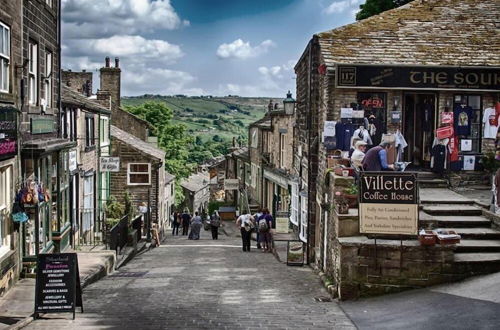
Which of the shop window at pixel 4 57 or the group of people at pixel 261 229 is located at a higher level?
the shop window at pixel 4 57

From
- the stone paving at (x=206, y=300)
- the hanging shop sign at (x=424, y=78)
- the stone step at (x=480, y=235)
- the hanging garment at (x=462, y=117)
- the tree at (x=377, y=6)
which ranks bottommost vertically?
the stone paving at (x=206, y=300)

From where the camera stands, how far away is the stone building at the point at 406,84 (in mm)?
18328

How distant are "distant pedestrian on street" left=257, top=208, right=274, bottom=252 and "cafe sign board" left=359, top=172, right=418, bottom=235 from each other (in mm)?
11834

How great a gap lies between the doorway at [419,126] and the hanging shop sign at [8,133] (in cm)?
1063

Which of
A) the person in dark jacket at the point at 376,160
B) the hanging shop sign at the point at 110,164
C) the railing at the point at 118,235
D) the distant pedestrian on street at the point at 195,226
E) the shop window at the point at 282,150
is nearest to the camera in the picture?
the person in dark jacket at the point at 376,160

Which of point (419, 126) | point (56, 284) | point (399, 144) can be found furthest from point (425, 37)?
point (56, 284)

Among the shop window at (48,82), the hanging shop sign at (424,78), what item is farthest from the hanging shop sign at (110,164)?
the hanging shop sign at (424,78)

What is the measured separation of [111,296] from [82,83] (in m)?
33.0

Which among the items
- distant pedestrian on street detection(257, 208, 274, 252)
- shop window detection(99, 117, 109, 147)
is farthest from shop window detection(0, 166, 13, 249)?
shop window detection(99, 117, 109, 147)

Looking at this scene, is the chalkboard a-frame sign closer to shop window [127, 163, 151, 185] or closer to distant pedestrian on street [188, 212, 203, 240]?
distant pedestrian on street [188, 212, 203, 240]

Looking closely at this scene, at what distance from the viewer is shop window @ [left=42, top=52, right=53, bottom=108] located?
18.1 metres

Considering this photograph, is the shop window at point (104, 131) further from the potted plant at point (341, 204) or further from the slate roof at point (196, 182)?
the slate roof at point (196, 182)

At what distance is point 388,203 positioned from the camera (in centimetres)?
1355

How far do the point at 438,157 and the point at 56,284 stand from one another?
11.9 m
